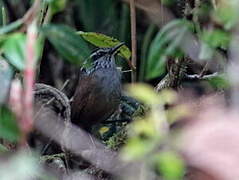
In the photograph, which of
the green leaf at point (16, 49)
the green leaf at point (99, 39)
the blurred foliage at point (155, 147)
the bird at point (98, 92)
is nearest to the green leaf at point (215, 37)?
the blurred foliage at point (155, 147)

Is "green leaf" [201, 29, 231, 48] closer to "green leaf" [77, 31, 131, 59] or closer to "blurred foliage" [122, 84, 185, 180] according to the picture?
"blurred foliage" [122, 84, 185, 180]

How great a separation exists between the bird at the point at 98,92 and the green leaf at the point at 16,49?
2611 mm

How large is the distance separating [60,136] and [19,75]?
396 mm

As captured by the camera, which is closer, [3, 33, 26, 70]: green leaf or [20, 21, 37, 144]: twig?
[20, 21, 37, 144]: twig

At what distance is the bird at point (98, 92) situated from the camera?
14.0ft

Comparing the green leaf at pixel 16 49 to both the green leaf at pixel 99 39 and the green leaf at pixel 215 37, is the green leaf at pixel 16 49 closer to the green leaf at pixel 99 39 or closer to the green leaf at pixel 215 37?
the green leaf at pixel 215 37

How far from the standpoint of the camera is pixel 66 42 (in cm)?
165

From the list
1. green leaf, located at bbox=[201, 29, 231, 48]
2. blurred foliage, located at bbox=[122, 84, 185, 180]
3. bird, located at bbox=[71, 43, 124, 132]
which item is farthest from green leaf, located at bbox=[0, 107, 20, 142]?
bird, located at bbox=[71, 43, 124, 132]

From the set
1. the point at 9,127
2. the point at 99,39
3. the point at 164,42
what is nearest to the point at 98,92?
the point at 99,39

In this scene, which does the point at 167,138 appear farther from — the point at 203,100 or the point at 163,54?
the point at 203,100

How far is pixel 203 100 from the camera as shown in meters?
2.76

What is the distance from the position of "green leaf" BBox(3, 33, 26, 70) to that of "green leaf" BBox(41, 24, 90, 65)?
4.1 inches

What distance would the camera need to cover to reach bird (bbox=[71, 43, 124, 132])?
4.26 meters

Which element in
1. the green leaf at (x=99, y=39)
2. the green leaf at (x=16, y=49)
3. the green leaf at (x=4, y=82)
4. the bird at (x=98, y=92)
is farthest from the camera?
the bird at (x=98, y=92)
